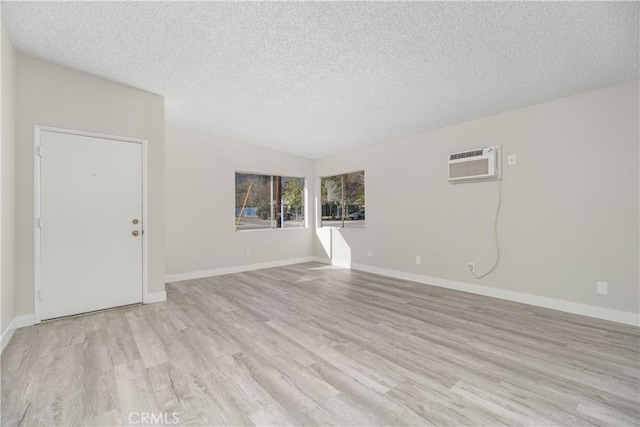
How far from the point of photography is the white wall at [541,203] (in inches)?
117

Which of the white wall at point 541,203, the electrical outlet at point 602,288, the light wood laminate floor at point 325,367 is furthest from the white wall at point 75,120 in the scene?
the electrical outlet at point 602,288

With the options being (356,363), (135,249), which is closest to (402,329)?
(356,363)

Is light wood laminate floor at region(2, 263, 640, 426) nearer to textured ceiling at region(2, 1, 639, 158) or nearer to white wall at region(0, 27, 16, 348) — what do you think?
white wall at region(0, 27, 16, 348)

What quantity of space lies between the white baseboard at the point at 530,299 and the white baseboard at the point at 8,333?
486 centimetres

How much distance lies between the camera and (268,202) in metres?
6.29

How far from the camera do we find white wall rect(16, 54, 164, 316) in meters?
2.95

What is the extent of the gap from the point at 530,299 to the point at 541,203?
1210 millimetres

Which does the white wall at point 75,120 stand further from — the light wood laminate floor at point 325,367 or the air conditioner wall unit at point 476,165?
Answer: the air conditioner wall unit at point 476,165

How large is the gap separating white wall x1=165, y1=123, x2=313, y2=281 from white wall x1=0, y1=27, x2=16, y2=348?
79.5 inches

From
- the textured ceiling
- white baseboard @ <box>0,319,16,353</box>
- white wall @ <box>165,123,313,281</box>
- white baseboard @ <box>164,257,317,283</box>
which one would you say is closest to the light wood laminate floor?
white baseboard @ <box>0,319,16,353</box>

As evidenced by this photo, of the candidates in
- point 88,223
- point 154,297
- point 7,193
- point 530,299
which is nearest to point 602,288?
point 530,299

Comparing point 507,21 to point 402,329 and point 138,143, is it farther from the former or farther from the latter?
point 138,143

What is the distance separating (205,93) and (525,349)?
174 inches

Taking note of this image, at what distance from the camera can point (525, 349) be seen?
2381mm
